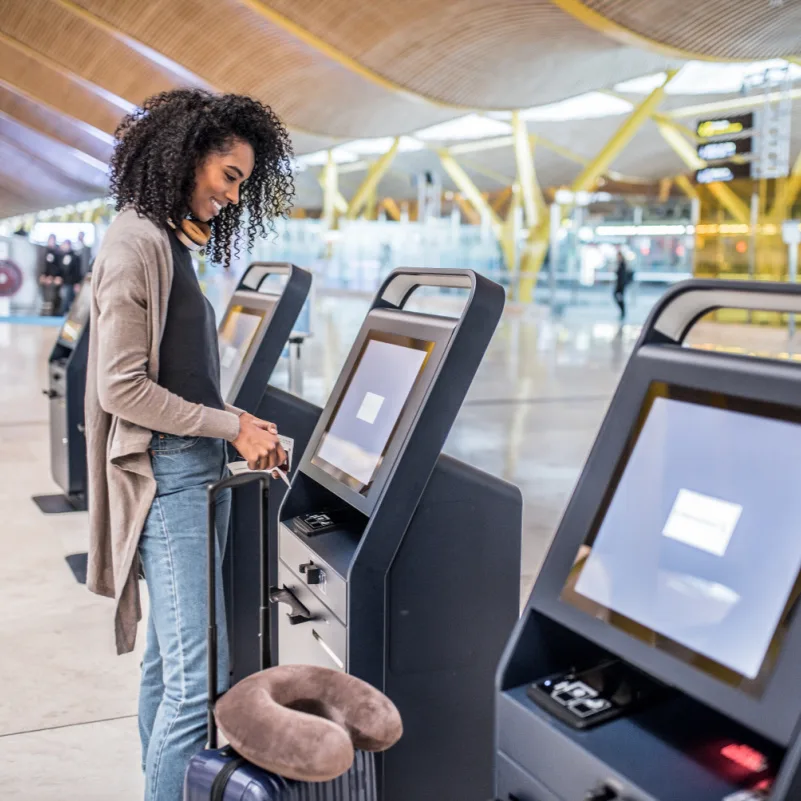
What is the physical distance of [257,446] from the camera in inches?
84.5

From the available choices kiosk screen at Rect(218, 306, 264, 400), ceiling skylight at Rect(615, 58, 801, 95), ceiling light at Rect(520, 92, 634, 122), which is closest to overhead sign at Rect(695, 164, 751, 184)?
ceiling skylight at Rect(615, 58, 801, 95)

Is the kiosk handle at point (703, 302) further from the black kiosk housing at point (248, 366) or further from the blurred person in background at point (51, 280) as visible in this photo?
the blurred person in background at point (51, 280)

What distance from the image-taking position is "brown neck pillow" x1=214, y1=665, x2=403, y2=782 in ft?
4.91

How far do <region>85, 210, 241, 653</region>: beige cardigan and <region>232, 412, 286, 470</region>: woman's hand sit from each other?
0.02 metres

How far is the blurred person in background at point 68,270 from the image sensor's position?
71.4 feet

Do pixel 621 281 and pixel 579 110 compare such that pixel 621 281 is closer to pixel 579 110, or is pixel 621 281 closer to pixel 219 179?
pixel 579 110

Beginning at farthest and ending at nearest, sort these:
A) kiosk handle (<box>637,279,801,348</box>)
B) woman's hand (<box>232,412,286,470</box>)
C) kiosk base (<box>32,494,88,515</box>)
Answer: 1. kiosk base (<box>32,494,88,515</box>)
2. woman's hand (<box>232,412,286,470</box>)
3. kiosk handle (<box>637,279,801,348</box>)

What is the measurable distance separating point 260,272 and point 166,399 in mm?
2197

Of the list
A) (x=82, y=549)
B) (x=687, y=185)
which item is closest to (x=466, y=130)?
(x=687, y=185)

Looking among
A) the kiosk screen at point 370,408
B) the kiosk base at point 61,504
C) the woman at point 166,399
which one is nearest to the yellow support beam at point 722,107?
the kiosk base at point 61,504

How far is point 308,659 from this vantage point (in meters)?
2.40

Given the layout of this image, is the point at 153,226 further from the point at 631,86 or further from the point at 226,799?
the point at 631,86

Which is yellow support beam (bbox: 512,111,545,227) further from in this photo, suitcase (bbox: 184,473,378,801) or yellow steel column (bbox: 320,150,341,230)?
suitcase (bbox: 184,473,378,801)

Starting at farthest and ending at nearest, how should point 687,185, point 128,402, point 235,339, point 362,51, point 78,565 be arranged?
point 687,185
point 362,51
point 78,565
point 235,339
point 128,402
